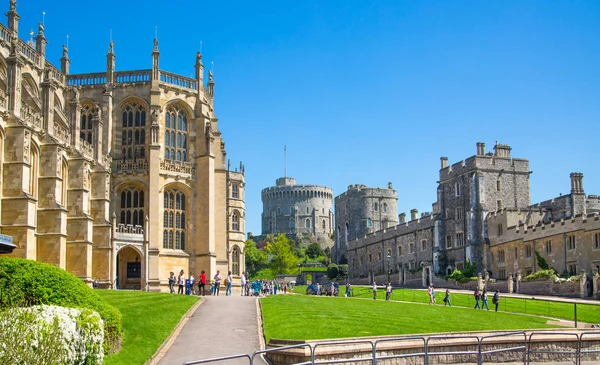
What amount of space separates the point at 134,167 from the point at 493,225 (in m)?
34.6

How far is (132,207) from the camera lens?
5350 centimetres

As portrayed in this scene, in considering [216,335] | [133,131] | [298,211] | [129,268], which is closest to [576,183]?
[133,131]

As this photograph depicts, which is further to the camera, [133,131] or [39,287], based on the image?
[133,131]

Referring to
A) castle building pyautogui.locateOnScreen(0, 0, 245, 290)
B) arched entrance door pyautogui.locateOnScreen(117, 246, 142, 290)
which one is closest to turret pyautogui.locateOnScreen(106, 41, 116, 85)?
castle building pyautogui.locateOnScreen(0, 0, 245, 290)

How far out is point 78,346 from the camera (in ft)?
53.3

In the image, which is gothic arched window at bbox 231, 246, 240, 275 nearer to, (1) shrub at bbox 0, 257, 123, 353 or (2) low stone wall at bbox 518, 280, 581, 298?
(2) low stone wall at bbox 518, 280, 581, 298

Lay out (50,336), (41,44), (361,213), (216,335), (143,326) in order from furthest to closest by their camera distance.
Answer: (361,213)
(41,44)
(216,335)
(143,326)
(50,336)

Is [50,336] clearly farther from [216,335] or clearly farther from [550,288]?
[550,288]

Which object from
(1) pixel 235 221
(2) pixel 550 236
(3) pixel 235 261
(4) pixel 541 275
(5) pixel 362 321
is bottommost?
(5) pixel 362 321

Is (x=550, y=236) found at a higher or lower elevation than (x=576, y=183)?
→ lower

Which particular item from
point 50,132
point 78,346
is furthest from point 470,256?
point 78,346

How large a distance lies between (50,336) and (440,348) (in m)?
11.9

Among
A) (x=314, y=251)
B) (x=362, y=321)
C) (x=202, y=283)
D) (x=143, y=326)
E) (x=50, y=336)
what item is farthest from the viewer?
(x=314, y=251)

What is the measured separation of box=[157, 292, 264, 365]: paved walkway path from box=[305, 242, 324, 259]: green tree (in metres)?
101
